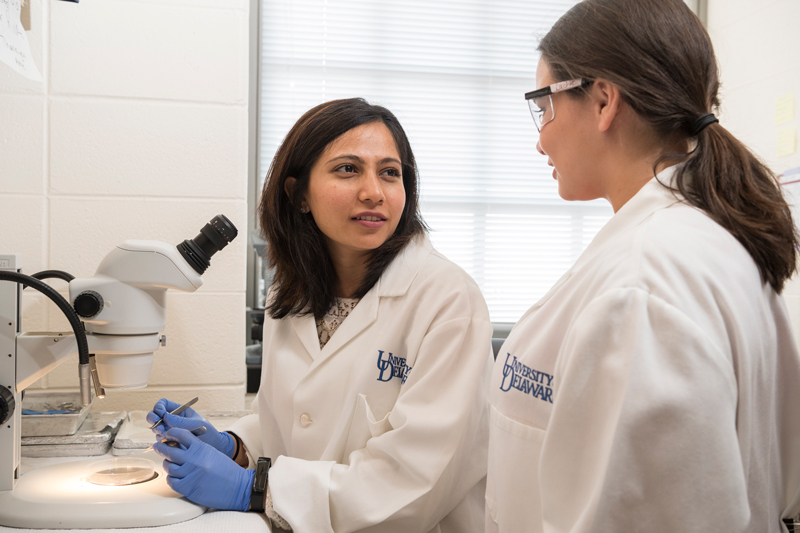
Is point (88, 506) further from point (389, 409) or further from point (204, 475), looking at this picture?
point (389, 409)

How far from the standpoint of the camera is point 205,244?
1.09 m

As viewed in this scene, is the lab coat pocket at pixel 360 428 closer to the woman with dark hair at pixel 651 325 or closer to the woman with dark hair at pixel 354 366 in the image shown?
the woman with dark hair at pixel 354 366

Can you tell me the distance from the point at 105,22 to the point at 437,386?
154 cm

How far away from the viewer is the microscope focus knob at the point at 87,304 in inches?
38.1

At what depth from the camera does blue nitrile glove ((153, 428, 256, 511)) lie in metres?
0.97

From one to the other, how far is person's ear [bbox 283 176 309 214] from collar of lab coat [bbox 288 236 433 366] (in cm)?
27

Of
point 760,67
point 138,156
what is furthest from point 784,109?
point 138,156

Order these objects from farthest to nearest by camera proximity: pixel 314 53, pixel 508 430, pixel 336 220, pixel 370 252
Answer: pixel 314 53
pixel 370 252
pixel 336 220
pixel 508 430

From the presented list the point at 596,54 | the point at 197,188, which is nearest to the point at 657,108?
the point at 596,54

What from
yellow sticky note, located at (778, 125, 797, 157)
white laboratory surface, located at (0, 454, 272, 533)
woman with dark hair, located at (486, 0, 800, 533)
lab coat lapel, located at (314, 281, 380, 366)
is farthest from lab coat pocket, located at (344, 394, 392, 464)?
yellow sticky note, located at (778, 125, 797, 157)

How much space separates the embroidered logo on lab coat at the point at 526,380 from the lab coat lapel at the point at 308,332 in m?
0.55

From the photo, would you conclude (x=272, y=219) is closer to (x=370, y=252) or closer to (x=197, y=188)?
(x=370, y=252)

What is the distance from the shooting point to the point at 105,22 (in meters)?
1.73

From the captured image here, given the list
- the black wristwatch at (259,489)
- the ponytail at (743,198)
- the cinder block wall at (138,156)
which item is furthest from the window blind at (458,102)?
the ponytail at (743,198)
